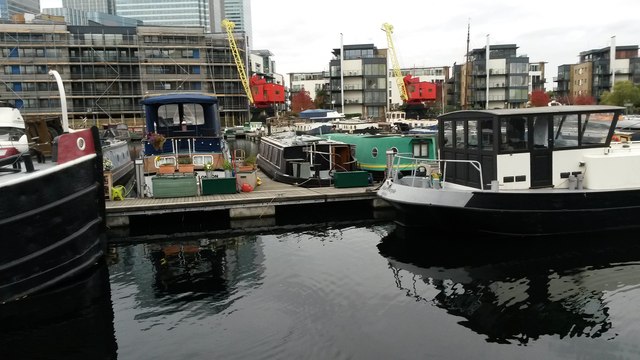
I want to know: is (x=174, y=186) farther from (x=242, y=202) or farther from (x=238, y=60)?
(x=238, y=60)

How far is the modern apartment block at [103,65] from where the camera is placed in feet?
247

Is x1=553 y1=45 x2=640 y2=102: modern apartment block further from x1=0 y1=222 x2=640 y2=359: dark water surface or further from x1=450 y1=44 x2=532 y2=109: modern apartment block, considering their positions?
x1=0 y1=222 x2=640 y2=359: dark water surface

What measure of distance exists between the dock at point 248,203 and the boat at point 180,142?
74 cm

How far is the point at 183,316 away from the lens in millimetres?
9594

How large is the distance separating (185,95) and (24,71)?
6792 cm

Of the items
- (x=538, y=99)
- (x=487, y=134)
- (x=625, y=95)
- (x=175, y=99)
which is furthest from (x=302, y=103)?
(x=487, y=134)

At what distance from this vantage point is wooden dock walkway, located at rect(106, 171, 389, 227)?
1619cm

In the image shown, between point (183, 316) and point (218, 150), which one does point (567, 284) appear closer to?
point (183, 316)

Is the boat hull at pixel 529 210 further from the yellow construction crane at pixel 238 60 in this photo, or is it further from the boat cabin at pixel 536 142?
the yellow construction crane at pixel 238 60

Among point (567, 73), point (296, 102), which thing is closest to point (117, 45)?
point (296, 102)

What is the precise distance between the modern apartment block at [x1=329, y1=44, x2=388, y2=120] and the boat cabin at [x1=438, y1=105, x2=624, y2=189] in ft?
269

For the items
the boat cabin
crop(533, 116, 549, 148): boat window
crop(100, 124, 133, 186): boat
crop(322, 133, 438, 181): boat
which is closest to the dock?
crop(322, 133, 438, 181): boat

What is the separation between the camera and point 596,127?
46.2ft

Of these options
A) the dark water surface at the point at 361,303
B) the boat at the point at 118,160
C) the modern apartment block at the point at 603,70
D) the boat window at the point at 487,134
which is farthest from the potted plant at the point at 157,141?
the modern apartment block at the point at 603,70
